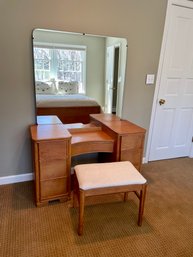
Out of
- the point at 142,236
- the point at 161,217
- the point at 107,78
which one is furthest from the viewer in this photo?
the point at 107,78

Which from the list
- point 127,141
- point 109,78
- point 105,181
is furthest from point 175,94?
point 105,181

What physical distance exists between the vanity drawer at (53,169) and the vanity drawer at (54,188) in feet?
0.18

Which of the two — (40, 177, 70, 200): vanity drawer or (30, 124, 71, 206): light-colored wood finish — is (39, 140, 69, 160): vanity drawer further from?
(40, 177, 70, 200): vanity drawer

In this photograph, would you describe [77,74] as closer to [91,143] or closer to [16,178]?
[91,143]

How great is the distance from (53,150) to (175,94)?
1.96 metres

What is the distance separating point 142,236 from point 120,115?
143cm

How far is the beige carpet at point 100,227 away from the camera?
4.78 feet

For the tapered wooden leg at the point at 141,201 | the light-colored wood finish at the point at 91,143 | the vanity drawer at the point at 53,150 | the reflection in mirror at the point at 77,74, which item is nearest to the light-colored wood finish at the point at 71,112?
the reflection in mirror at the point at 77,74

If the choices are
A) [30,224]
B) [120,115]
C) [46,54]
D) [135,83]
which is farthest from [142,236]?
[46,54]

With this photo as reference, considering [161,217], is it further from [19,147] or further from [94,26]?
[94,26]

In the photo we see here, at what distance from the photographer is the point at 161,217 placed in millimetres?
1831

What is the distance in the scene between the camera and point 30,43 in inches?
75.9

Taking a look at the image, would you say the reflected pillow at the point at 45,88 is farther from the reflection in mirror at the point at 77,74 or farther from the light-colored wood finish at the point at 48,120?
the light-colored wood finish at the point at 48,120

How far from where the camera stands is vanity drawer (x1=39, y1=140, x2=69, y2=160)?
1719 mm
